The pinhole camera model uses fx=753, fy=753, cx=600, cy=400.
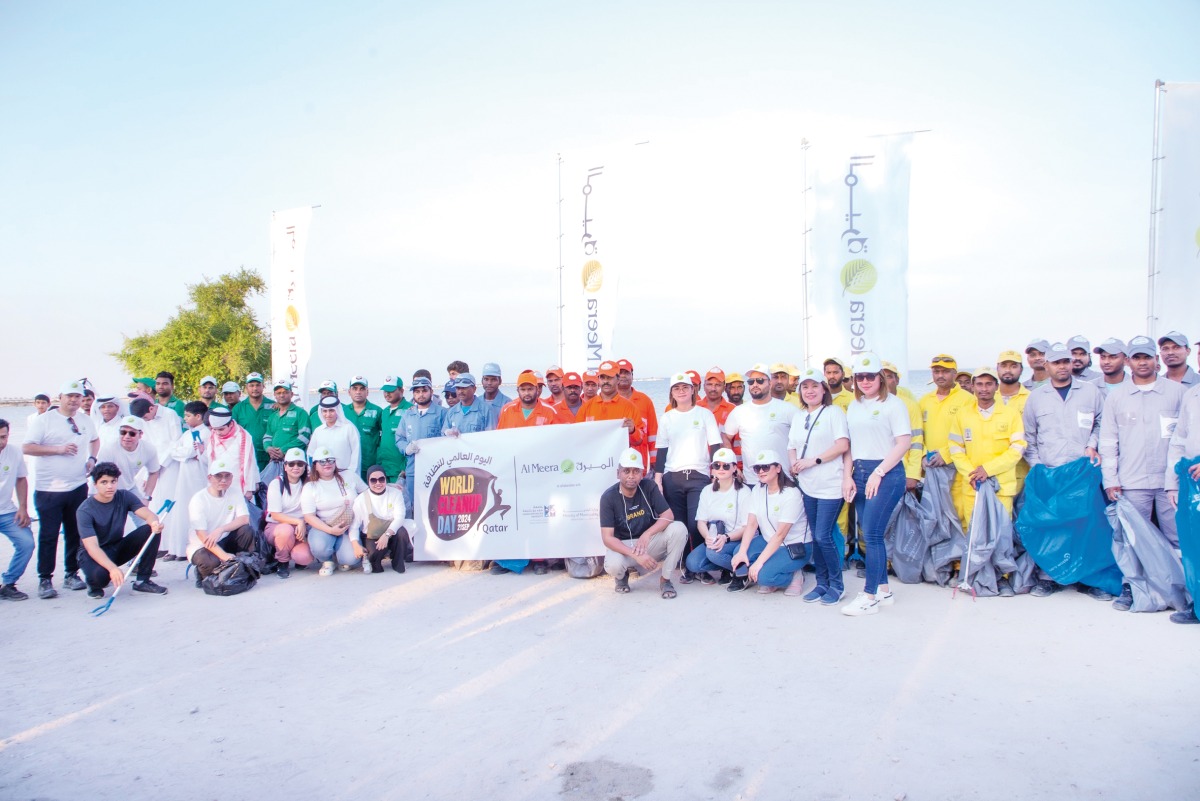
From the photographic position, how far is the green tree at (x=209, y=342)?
28031 mm

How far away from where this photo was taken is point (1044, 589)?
589cm

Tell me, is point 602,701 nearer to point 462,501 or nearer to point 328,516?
point 462,501

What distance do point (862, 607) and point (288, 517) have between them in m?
5.15

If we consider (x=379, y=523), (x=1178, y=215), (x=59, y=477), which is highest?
(x=1178, y=215)

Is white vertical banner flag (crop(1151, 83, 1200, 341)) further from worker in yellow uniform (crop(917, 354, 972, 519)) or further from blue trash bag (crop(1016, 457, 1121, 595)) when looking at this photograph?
blue trash bag (crop(1016, 457, 1121, 595))

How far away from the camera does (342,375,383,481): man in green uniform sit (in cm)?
830

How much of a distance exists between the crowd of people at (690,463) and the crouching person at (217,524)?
15 millimetres

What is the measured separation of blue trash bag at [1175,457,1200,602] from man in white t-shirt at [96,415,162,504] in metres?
8.49

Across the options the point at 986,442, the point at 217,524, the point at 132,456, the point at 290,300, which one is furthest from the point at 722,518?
the point at 290,300

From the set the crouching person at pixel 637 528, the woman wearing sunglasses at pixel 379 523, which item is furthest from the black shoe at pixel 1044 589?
the woman wearing sunglasses at pixel 379 523

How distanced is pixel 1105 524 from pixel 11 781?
275 inches

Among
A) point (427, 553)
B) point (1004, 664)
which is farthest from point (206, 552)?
point (1004, 664)

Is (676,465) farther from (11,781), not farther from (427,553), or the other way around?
(11,781)

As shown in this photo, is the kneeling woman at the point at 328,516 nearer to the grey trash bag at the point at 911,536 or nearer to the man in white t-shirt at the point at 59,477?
the man in white t-shirt at the point at 59,477
